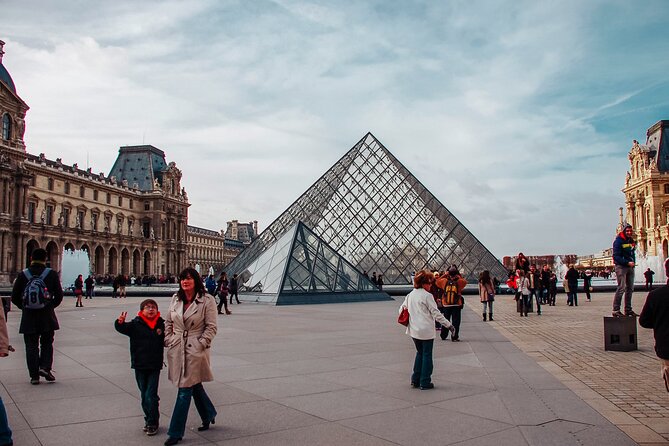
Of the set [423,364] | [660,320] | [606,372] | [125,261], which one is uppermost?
[125,261]

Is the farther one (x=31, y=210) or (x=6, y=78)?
(x=31, y=210)

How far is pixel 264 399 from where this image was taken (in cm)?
546

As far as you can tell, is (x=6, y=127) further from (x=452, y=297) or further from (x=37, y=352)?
(x=37, y=352)

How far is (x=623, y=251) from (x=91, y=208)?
79.2 m

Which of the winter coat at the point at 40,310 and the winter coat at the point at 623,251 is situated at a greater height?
the winter coat at the point at 623,251

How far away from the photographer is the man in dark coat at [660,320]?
388 centimetres

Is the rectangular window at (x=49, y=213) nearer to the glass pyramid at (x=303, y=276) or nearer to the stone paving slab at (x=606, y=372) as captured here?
the glass pyramid at (x=303, y=276)

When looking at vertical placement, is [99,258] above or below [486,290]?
above

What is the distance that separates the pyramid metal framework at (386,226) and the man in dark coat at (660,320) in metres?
28.2

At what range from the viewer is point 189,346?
14.0 ft

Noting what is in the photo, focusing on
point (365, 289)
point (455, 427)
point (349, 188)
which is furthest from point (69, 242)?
point (455, 427)

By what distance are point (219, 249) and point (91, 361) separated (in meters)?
133

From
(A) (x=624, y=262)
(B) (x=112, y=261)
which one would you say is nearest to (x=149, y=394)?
(A) (x=624, y=262)

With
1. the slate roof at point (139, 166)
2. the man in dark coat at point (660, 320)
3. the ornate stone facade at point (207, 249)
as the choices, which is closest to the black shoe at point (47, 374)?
the man in dark coat at point (660, 320)
